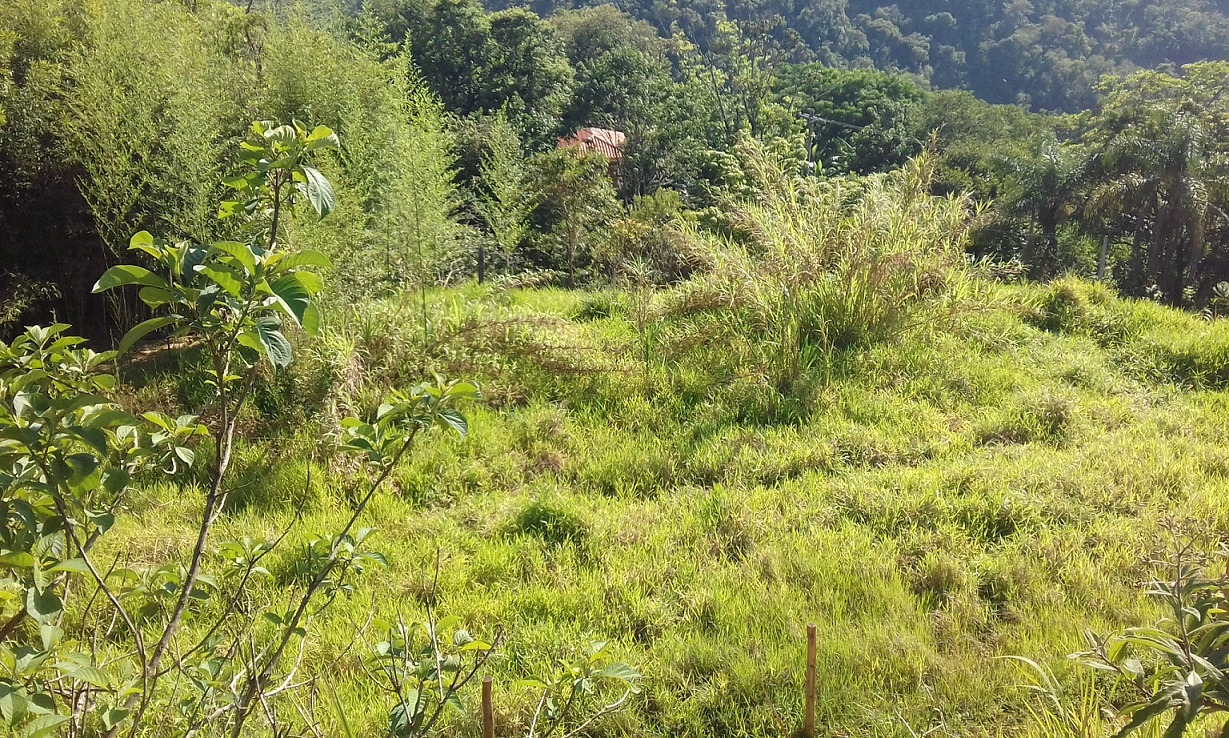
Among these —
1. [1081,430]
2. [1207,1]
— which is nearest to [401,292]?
[1081,430]

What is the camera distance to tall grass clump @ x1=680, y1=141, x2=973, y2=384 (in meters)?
4.52

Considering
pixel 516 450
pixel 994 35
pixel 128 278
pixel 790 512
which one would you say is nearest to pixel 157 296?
pixel 128 278

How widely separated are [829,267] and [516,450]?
2.65m

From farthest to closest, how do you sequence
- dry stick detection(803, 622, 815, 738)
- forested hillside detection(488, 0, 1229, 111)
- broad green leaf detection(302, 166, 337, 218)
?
forested hillside detection(488, 0, 1229, 111) → dry stick detection(803, 622, 815, 738) → broad green leaf detection(302, 166, 337, 218)

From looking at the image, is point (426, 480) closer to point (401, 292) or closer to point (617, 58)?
point (401, 292)

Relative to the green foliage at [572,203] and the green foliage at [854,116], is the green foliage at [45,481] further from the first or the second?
the green foliage at [854,116]

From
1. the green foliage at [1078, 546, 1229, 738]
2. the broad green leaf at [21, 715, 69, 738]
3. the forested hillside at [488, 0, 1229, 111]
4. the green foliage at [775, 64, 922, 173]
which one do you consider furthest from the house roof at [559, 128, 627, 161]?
the broad green leaf at [21, 715, 69, 738]

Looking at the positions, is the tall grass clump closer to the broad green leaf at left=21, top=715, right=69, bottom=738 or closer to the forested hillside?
the broad green leaf at left=21, top=715, right=69, bottom=738

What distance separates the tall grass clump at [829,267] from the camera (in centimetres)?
452

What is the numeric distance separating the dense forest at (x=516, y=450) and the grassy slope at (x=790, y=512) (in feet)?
0.06

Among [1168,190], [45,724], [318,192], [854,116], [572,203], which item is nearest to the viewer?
[45,724]

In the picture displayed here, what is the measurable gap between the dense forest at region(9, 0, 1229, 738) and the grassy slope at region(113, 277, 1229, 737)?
17 mm

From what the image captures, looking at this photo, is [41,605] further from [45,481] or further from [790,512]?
[790,512]

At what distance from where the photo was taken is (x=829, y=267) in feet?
16.3
